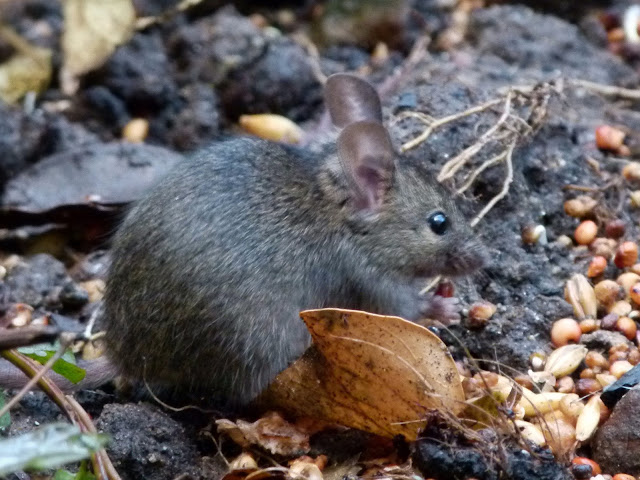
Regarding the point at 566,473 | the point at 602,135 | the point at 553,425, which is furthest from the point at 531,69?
the point at 566,473

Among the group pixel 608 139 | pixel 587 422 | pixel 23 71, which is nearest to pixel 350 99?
pixel 608 139

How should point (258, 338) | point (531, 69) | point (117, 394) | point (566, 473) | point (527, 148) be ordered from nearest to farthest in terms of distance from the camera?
point (566, 473)
point (258, 338)
point (117, 394)
point (527, 148)
point (531, 69)

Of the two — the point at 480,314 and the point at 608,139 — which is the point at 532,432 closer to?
the point at 480,314

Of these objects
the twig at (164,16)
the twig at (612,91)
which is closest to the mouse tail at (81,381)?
the twig at (164,16)

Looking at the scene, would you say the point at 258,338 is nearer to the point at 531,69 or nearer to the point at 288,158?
the point at 288,158

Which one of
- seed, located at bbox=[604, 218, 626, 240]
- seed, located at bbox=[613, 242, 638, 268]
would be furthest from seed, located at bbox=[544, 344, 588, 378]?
seed, located at bbox=[604, 218, 626, 240]

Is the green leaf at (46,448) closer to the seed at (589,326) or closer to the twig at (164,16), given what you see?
the seed at (589,326)

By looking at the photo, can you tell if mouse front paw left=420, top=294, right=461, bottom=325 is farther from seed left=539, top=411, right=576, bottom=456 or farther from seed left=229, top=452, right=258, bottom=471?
seed left=229, top=452, right=258, bottom=471
